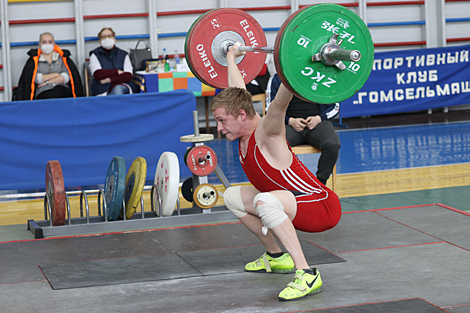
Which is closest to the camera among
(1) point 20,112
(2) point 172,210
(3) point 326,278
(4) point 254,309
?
(4) point 254,309

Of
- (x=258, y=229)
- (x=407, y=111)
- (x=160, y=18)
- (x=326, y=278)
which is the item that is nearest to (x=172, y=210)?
(x=258, y=229)

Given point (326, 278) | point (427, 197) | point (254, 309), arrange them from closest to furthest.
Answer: point (254, 309), point (326, 278), point (427, 197)

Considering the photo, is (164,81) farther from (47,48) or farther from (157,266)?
(157,266)

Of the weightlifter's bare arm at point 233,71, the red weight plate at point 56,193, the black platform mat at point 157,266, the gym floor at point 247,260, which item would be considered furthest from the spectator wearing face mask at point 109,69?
the black platform mat at point 157,266

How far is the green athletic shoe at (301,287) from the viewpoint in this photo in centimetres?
227

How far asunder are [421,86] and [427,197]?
14.7ft

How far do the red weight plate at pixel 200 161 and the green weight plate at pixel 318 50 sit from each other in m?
1.47

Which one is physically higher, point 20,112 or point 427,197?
point 20,112

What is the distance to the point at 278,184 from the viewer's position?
2441 millimetres

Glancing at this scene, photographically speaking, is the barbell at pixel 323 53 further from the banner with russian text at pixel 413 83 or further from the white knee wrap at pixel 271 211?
the banner with russian text at pixel 413 83

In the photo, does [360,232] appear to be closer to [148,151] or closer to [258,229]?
[258,229]

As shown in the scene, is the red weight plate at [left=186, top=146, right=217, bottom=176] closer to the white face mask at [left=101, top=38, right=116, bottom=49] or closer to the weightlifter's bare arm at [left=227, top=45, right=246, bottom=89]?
the weightlifter's bare arm at [left=227, top=45, right=246, bottom=89]

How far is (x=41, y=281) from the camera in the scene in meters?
2.60

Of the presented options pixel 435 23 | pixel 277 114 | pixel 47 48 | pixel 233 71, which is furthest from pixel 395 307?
pixel 435 23
